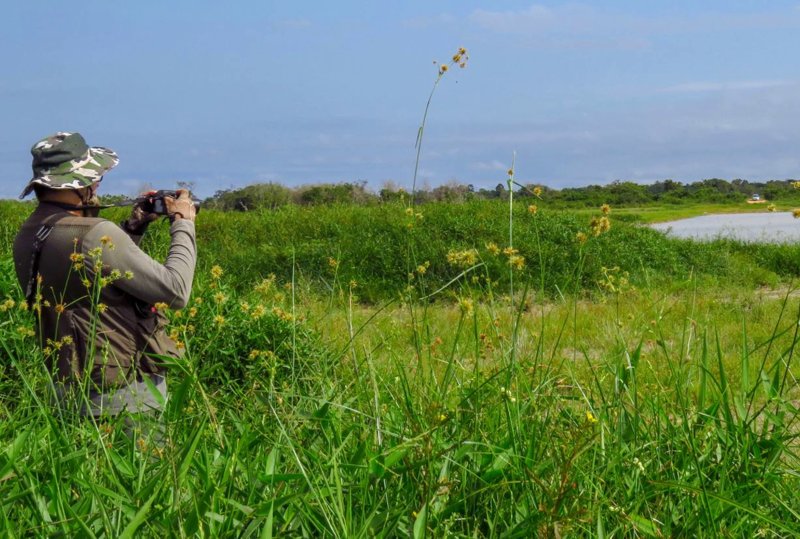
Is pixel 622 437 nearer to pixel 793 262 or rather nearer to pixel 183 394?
pixel 183 394

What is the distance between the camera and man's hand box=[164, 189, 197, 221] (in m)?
4.27

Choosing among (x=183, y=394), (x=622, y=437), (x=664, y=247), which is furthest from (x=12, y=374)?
(x=664, y=247)

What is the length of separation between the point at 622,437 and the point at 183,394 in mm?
1346

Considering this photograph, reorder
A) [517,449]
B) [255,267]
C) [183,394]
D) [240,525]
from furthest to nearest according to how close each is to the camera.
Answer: [255,267], [517,449], [183,394], [240,525]

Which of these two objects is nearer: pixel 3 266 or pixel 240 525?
pixel 240 525

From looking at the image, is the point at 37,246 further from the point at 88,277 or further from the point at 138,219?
the point at 138,219

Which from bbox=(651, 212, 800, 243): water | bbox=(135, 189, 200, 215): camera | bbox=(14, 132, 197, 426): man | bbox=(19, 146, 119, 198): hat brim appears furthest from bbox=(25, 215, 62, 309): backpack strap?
bbox=(651, 212, 800, 243): water

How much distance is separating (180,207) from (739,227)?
50.7 ft

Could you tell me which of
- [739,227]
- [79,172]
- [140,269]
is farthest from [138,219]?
[739,227]

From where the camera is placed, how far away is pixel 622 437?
8.97ft

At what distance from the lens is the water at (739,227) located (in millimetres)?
14341

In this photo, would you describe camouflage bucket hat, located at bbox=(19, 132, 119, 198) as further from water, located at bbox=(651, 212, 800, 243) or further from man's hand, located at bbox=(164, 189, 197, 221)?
water, located at bbox=(651, 212, 800, 243)

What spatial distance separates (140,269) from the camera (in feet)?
12.2

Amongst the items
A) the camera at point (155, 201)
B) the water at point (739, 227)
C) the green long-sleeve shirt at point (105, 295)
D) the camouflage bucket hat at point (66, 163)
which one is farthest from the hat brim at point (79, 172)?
→ the water at point (739, 227)
